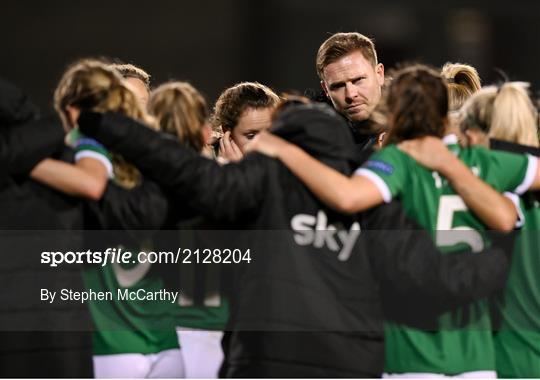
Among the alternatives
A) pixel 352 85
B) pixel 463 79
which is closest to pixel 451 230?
pixel 463 79

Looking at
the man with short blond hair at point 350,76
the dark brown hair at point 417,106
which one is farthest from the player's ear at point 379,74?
the dark brown hair at point 417,106

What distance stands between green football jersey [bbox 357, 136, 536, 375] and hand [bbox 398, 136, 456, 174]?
0.10 ft

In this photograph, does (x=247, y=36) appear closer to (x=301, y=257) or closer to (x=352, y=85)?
(x=352, y=85)

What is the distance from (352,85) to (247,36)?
14.7ft

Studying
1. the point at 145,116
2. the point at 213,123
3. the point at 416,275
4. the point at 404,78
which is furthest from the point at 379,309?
the point at 213,123

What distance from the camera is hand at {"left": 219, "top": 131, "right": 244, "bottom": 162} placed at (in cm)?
435

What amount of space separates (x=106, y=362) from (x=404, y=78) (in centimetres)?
143

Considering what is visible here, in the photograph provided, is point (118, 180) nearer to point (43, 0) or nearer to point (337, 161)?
point (337, 161)

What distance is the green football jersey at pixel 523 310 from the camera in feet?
12.4

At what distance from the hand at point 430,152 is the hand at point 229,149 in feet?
3.07

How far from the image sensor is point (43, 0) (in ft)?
35.0

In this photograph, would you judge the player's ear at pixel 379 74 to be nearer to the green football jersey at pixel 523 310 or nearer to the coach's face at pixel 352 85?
the coach's face at pixel 352 85

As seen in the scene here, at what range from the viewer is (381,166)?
3.50 meters

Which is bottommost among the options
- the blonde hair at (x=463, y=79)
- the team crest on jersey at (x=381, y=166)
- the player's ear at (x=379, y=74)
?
the team crest on jersey at (x=381, y=166)
